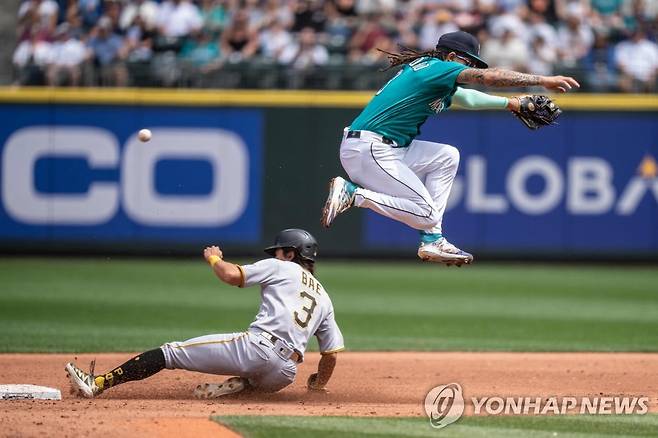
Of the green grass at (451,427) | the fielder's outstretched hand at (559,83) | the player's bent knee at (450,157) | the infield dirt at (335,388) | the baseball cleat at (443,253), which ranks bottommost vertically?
the infield dirt at (335,388)

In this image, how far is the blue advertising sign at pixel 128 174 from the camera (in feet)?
57.4

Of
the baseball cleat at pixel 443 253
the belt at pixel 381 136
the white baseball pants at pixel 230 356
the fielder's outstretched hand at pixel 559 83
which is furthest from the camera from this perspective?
the belt at pixel 381 136

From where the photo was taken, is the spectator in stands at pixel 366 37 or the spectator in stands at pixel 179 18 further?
the spectator in stands at pixel 179 18

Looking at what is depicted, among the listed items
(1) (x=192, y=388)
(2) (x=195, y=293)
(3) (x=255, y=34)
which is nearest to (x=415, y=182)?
(1) (x=192, y=388)

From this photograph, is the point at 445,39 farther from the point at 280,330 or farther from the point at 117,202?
the point at 117,202

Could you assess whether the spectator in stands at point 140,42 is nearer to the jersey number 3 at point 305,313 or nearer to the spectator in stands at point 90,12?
the spectator in stands at point 90,12

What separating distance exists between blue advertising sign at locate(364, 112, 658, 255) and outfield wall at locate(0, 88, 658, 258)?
0.02 m

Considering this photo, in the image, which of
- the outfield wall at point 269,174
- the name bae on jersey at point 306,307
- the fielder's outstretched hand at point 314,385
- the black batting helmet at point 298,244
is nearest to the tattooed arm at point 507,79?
the black batting helmet at point 298,244

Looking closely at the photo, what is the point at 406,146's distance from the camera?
27.7ft

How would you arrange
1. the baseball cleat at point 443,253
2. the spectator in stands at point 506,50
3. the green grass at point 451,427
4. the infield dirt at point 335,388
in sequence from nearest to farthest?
the green grass at point 451,427, the infield dirt at point 335,388, the baseball cleat at point 443,253, the spectator in stands at point 506,50

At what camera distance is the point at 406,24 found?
1784 cm

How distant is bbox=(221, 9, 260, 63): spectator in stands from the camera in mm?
17453

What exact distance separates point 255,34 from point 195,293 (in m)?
4.60

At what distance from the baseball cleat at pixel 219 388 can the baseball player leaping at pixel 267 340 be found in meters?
0.23
